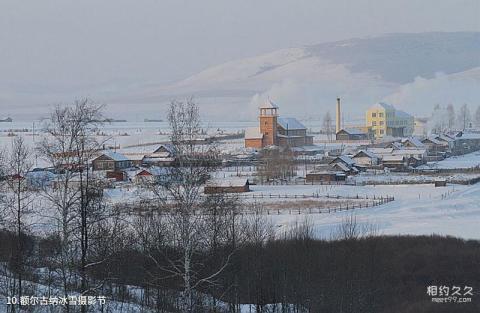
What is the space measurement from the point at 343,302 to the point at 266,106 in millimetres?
35674

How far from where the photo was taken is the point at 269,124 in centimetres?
4450

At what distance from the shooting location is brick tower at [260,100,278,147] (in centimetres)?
4422

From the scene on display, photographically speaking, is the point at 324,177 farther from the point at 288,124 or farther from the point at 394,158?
the point at 288,124

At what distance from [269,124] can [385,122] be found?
14296 mm

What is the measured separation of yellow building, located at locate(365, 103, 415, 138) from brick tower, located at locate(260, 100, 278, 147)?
12.5m

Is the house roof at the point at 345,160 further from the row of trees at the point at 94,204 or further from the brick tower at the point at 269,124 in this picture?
the row of trees at the point at 94,204

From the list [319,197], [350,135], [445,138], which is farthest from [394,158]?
[350,135]

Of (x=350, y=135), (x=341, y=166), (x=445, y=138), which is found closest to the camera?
(x=341, y=166)

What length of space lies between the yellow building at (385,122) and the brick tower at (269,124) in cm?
1255

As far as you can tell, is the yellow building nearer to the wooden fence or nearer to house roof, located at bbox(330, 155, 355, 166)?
house roof, located at bbox(330, 155, 355, 166)

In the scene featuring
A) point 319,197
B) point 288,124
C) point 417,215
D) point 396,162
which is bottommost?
point 417,215

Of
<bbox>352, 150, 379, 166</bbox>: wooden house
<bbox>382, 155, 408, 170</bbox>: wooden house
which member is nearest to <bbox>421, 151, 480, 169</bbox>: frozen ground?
<bbox>382, 155, 408, 170</bbox>: wooden house

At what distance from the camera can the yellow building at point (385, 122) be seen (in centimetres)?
5475

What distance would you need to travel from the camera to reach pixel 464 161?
1469 inches
